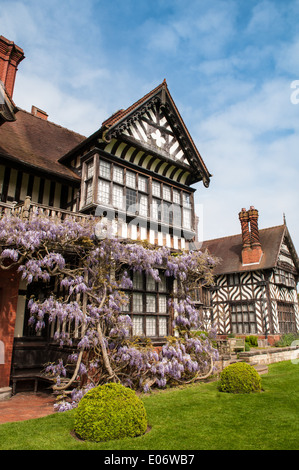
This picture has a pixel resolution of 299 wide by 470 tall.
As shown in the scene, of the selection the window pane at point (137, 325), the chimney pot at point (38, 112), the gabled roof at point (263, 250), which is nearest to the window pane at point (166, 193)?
the window pane at point (137, 325)

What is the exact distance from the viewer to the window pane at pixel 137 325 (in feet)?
37.2

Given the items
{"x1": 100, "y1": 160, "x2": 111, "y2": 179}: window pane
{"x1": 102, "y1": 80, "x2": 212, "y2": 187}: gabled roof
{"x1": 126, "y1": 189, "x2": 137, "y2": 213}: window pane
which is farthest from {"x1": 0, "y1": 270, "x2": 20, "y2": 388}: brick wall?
{"x1": 102, "y1": 80, "x2": 212, "y2": 187}: gabled roof

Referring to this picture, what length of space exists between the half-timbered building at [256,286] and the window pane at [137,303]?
45.2ft

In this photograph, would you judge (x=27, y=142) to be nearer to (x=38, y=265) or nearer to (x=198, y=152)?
(x=38, y=265)

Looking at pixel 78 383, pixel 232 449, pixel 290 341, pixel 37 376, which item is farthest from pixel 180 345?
pixel 290 341

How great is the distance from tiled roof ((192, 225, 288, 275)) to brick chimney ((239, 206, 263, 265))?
49 cm

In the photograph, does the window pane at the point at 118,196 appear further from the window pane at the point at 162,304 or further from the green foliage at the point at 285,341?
the green foliage at the point at 285,341

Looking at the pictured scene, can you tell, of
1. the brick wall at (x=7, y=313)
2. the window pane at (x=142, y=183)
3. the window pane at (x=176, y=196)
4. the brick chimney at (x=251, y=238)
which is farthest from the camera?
the brick chimney at (x=251, y=238)

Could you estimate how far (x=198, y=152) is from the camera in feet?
47.7

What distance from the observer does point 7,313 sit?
935 centimetres

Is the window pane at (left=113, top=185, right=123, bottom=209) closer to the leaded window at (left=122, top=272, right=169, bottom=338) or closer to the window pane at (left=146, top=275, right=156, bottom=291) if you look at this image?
the leaded window at (left=122, top=272, right=169, bottom=338)

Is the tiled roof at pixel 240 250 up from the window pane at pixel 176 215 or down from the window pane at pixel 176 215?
up

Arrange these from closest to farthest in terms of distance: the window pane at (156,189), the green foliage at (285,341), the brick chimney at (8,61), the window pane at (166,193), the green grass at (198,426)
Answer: the green grass at (198,426) → the window pane at (156,189) → the brick chimney at (8,61) → the window pane at (166,193) → the green foliage at (285,341)

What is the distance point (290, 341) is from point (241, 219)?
10.2 m
